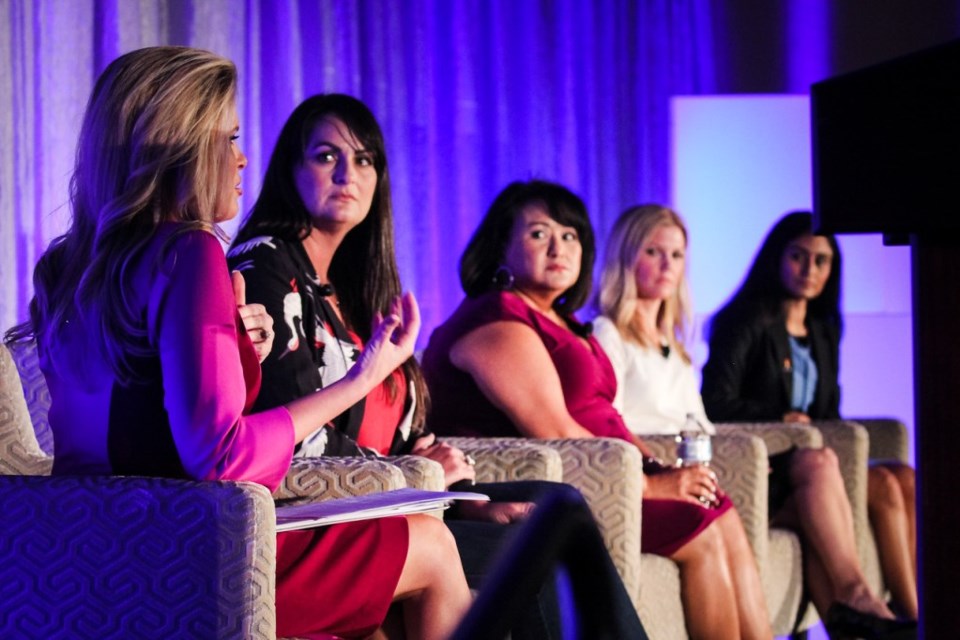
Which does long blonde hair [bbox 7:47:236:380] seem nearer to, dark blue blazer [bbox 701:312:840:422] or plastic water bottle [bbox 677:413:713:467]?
plastic water bottle [bbox 677:413:713:467]

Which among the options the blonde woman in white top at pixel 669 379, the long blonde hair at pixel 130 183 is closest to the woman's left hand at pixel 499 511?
the long blonde hair at pixel 130 183

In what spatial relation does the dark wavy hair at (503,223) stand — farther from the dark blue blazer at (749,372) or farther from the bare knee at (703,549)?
the dark blue blazer at (749,372)

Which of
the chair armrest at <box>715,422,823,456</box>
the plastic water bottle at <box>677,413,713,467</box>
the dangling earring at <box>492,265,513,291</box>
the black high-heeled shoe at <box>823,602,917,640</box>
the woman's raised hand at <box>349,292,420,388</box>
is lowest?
the black high-heeled shoe at <box>823,602,917,640</box>

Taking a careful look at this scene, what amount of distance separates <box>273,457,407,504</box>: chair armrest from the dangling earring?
4.02ft

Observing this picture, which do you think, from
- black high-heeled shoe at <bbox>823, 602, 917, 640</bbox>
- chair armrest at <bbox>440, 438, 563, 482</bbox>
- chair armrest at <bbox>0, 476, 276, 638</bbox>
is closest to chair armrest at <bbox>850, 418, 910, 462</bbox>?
black high-heeled shoe at <bbox>823, 602, 917, 640</bbox>

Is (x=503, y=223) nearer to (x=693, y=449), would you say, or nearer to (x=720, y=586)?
(x=693, y=449)

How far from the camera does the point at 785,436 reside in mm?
3863

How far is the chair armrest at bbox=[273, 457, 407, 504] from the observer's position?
82.2 inches

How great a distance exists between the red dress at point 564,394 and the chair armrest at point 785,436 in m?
0.64

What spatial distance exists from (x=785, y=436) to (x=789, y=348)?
22.2 inches

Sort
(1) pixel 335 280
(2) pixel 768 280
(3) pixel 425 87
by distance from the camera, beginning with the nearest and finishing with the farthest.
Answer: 1. (1) pixel 335 280
2. (2) pixel 768 280
3. (3) pixel 425 87

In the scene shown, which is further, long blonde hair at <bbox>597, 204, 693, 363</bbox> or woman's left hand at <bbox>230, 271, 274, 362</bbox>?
long blonde hair at <bbox>597, 204, 693, 363</bbox>

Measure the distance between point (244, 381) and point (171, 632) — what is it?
336 mm

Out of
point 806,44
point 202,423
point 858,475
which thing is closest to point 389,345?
point 202,423
